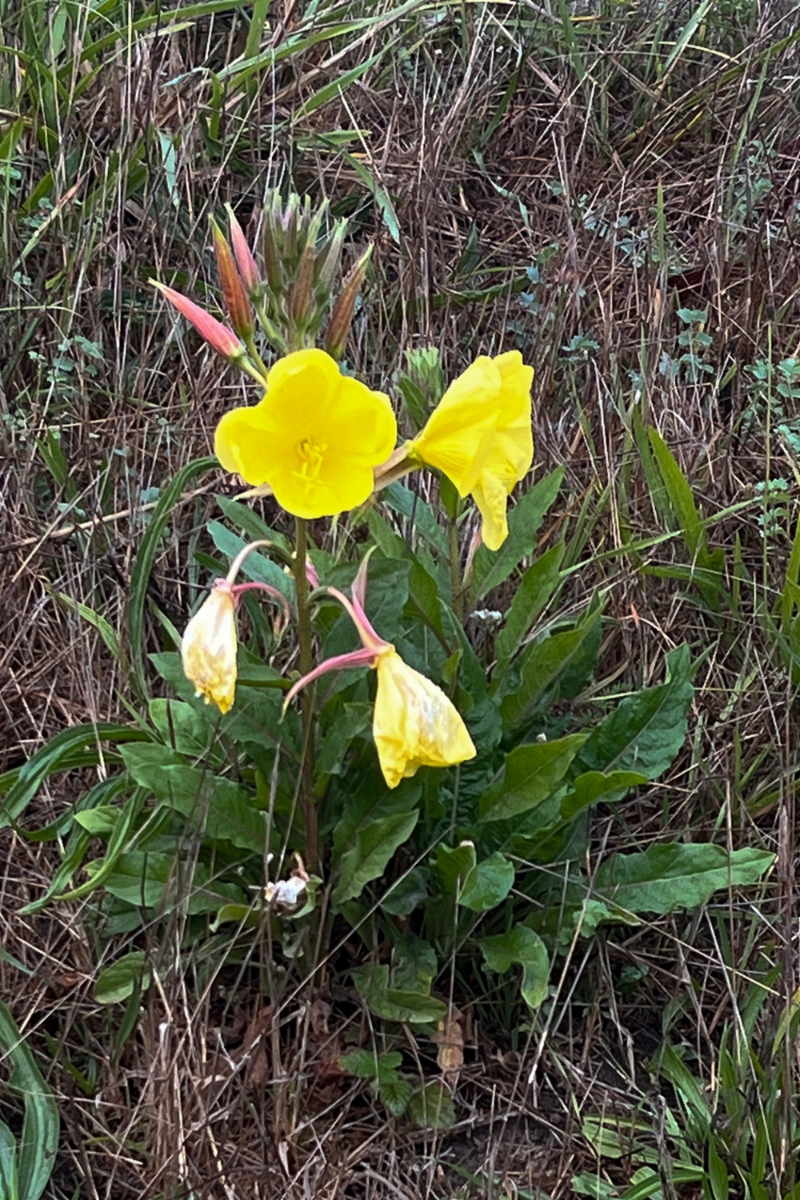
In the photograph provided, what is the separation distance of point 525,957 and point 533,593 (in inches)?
19.7

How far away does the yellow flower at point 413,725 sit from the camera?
47.5 inches

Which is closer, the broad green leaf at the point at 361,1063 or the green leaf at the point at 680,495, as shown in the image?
the broad green leaf at the point at 361,1063

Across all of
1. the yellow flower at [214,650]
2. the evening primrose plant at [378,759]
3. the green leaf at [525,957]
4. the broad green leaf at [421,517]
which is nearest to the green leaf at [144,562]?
the evening primrose plant at [378,759]

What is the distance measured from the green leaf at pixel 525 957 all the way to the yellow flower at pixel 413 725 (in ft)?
1.15

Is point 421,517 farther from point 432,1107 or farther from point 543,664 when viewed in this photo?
point 432,1107

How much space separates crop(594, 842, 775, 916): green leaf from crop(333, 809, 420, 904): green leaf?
1.03 feet

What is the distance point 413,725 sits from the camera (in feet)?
3.95

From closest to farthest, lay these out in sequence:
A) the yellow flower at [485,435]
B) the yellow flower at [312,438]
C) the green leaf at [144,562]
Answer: the yellow flower at [312,438] → the yellow flower at [485,435] → the green leaf at [144,562]

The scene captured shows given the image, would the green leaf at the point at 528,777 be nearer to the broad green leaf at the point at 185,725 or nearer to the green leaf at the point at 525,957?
Answer: the green leaf at the point at 525,957

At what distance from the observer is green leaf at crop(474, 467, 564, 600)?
1.65 m

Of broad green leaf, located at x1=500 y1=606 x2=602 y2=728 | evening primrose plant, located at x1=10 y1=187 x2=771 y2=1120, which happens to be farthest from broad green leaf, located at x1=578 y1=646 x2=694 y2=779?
broad green leaf, located at x1=500 y1=606 x2=602 y2=728

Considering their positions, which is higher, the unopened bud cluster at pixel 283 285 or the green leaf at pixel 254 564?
the unopened bud cluster at pixel 283 285

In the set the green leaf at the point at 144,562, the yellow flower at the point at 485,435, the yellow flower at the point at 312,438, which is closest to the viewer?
the yellow flower at the point at 312,438

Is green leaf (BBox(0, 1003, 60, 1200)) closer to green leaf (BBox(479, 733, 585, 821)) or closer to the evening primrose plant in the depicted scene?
the evening primrose plant
